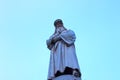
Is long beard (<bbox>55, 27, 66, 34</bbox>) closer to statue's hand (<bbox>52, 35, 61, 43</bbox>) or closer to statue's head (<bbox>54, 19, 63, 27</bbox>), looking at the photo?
statue's head (<bbox>54, 19, 63, 27</bbox>)

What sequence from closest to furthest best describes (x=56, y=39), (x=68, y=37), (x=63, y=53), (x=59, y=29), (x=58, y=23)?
(x=63, y=53) < (x=68, y=37) < (x=56, y=39) < (x=59, y=29) < (x=58, y=23)

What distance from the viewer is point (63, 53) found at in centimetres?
1848

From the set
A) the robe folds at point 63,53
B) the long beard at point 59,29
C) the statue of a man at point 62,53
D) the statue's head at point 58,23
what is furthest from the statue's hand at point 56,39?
the statue's head at point 58,23

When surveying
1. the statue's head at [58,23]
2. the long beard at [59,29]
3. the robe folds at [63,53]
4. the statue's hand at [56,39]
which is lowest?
the robe folds at [63,53]

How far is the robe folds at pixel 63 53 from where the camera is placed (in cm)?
1781

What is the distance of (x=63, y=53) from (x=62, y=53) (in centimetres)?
5

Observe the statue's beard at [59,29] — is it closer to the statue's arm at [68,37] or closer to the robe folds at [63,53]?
the robe folds at [63,53]

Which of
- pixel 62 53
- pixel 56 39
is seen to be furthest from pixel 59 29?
pixel 62 53

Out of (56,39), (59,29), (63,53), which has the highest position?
(59,29)

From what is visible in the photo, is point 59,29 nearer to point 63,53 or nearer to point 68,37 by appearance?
point 68,37

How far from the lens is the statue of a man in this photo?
17656 mm

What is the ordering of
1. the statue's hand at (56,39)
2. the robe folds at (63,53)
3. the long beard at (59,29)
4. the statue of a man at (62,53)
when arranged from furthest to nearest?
the long beard at (59,29)
the statue's hand at (56,39)
the robe folds at (63,53)
the statue of a man at (62,53)

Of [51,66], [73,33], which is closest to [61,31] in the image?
[73,33]

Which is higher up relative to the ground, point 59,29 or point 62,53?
point 59,29
